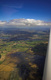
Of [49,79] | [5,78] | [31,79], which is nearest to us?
[49,79]

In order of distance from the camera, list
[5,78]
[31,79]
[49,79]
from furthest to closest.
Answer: [5,78] < [31,79] < [49,79]

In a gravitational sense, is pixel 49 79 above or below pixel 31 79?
above

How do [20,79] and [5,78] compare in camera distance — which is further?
[5,78]

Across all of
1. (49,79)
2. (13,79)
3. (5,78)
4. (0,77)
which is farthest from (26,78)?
(49,79)

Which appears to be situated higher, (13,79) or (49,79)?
(49,79)

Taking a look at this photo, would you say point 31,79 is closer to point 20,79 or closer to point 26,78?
point 26,78

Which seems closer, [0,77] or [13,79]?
[13,79]

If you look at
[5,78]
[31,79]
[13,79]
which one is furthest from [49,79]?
[5,78]

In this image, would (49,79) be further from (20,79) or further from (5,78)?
(5,78)

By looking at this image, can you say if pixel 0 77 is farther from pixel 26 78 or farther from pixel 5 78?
pixel 26 78
